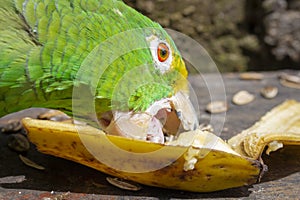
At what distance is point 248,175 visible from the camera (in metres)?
1.61

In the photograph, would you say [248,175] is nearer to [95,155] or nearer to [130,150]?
[130,150]

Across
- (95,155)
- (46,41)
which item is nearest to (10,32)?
(46,41)

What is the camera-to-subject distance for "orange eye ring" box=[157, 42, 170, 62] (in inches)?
69.8

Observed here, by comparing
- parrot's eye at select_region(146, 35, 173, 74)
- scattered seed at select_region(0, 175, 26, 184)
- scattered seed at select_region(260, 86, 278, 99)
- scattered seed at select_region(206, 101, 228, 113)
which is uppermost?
scattered seed at select_region(260, 86, 278, 99)

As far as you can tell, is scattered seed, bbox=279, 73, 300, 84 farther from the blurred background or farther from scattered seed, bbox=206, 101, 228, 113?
the blurred background

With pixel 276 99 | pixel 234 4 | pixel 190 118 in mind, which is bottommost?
pixel 190 118

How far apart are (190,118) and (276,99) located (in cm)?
96

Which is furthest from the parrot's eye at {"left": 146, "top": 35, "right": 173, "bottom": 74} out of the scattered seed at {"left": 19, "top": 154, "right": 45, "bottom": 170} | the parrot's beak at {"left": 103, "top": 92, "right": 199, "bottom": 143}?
the scattered seed at {"left": 19, "top": 154, "right": 45, "bottom": 170}

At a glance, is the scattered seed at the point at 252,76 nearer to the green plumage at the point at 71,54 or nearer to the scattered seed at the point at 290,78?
the scattered seed at the point at 290,78

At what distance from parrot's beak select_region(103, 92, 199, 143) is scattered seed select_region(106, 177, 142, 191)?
0.55 feet

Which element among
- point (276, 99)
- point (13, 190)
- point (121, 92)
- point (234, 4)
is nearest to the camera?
point (121, 92)

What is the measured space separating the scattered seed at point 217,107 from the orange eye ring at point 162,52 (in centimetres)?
80

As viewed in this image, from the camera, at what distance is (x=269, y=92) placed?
2734 millimetres

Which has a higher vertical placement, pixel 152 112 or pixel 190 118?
pixel 190 118
